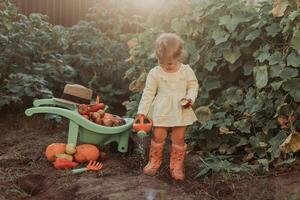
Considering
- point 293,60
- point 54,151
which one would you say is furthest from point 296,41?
point 54,151

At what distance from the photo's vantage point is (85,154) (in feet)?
14.9

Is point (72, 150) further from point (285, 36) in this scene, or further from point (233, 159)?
point (285, 36)

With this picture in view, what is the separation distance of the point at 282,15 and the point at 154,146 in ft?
4.79

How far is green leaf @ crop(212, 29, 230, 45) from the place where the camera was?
472 centimetres

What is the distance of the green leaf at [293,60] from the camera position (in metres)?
4.15

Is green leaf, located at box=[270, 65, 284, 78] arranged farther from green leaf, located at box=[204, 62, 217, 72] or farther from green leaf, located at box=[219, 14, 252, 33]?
green leaf, located at box=[204, 62, 217, 72]

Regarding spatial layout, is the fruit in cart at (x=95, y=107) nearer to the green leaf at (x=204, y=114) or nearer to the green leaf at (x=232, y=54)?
the green leaf at (x=204, y=114)

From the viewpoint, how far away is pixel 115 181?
414 centimetres

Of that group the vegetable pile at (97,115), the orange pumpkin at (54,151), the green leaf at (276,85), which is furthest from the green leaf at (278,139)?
the orange pumpkin at (54,151)

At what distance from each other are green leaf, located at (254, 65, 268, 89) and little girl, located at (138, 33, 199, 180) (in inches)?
20.9

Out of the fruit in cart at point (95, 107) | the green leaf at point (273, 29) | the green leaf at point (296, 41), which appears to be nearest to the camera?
the green leaf at point (296, 41)

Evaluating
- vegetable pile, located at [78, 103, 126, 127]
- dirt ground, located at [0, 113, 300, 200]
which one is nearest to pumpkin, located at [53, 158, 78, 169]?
dirt ground, located at [0, 113, 300, 200]

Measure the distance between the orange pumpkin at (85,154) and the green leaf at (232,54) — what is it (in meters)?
1.40

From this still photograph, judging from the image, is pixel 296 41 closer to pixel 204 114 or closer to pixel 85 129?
pixel 204 114
